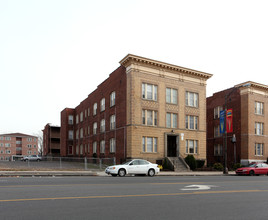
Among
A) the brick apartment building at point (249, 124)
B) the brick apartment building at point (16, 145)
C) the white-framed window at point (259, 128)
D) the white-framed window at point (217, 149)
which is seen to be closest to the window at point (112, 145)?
the brick apartment building at point (249, 124)

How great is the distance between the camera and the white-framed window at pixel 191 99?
3816 centimetres

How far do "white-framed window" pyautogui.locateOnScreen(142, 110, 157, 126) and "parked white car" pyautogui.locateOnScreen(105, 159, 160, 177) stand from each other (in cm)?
1009

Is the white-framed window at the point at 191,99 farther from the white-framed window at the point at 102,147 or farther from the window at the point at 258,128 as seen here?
the white-framed window at the point at 102,147

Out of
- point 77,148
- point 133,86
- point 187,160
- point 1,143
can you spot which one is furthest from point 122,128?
point 1,143

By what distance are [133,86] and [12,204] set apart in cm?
2589

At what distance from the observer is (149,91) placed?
115 ft

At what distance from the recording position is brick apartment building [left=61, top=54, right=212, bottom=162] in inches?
1334

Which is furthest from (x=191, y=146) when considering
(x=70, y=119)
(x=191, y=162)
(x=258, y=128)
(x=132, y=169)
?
(x=70, y=119)

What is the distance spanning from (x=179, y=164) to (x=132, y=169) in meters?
11.9

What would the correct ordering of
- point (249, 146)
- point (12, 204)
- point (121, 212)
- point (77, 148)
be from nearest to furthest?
point (121, 212), point (12, 204), point (249, 146), point (77, 148)

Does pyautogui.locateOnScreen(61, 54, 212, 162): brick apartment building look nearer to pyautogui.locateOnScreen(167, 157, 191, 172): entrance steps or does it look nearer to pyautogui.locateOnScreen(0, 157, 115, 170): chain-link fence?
pyautogui.locateOnScreen(167, 157, 191, 172): entrance steps

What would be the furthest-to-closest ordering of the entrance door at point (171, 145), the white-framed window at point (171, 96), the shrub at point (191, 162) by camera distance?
the entrance door at point (171, 145) < the white-framed window at point (171, 96) < the shrub at point (191, 162)

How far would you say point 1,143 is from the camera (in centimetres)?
12269

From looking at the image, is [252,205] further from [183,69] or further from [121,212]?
[183,69]
